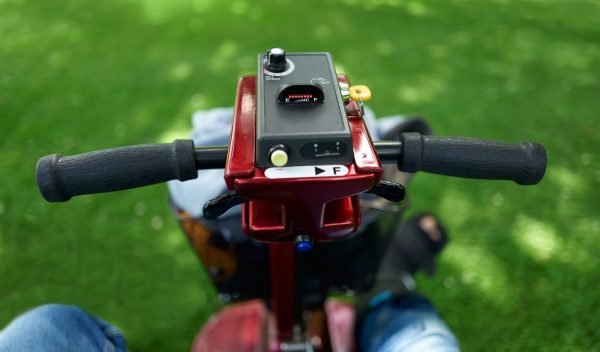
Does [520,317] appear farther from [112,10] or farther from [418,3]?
[112,10]

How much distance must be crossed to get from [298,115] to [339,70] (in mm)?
2091

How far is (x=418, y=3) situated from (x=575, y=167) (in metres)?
1.71

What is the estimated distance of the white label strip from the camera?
1.87 ft

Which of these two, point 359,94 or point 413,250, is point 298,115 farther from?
point 413,250

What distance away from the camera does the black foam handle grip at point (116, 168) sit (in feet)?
2.14

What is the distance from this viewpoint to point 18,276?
1.70 metres

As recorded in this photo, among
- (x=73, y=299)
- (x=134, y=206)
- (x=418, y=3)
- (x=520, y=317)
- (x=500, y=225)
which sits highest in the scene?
(x=418, y=3)

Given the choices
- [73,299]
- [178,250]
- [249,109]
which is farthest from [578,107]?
[73,299]

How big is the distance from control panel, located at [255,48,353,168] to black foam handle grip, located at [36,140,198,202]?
156 mm

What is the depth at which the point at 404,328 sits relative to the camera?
3.38 feet

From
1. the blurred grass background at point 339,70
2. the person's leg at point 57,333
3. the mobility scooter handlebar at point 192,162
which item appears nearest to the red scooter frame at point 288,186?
the mobility scooter handlebar at point 192,162

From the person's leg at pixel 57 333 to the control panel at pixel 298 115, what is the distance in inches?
25.1

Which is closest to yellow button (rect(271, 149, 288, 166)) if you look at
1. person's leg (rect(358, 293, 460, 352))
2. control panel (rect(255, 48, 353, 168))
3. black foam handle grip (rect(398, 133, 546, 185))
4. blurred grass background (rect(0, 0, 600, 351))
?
control panel (rect(255, 48, 353, 168))

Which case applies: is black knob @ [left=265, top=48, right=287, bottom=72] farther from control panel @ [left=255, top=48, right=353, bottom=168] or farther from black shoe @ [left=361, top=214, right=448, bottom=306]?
black shoe @ [left=361, top=214, right=448, bottom=306]
